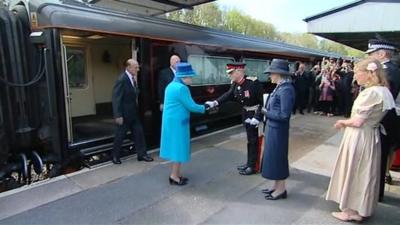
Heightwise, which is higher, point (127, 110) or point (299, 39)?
point (299, 39)

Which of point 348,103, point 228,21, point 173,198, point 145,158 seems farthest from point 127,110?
point 228,21

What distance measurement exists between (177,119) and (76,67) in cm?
480

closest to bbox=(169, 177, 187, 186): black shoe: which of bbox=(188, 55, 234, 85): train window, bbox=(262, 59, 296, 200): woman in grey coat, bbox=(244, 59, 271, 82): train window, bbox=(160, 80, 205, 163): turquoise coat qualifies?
bbox=(160, 80, 205, 163): turquoise coat

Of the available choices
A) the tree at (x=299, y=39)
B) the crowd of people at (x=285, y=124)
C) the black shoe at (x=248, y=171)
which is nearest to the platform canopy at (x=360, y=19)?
the crowd of people at (x=285, y=124)

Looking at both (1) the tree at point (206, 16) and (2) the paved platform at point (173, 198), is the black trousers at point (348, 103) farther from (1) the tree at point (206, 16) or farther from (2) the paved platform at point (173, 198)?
(1) the tree at point (206, 16)

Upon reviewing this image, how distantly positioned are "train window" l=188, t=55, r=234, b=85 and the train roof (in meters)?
0.36

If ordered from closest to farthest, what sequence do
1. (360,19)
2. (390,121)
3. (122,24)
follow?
(390,121) → (122,24) → (360,19)

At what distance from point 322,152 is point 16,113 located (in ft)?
18.1

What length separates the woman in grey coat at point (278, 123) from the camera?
398cm

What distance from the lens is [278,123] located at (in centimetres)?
404

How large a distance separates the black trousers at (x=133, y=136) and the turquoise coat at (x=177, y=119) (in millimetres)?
1426

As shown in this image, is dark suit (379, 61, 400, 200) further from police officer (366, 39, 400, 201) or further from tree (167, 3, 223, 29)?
tree (167, 3, 223, 29)

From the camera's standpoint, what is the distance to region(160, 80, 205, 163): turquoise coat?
4422 mm

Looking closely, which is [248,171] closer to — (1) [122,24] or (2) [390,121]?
(2) [390,121]
